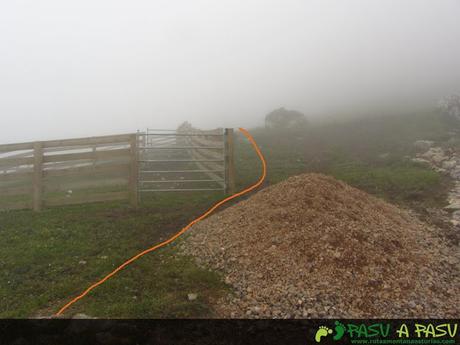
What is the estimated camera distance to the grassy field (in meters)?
4.64

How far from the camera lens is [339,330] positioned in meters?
3.93

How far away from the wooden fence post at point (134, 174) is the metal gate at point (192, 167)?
0.15 m

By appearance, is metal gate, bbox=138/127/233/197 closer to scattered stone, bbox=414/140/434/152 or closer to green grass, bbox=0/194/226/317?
green grass, bbox=0/194/226/317

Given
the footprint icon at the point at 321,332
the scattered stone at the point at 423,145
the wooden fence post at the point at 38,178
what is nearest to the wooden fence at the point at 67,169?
the wooden fence post at the point at 38,178

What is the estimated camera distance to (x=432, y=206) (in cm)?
811

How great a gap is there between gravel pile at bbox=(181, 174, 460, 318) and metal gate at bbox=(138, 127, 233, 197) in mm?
2558

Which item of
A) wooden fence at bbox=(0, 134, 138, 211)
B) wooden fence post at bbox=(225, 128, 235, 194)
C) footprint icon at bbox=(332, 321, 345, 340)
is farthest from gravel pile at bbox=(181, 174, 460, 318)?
wooden fence at bbox=(0, 134, 138, 211)

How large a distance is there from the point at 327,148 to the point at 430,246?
11.4m

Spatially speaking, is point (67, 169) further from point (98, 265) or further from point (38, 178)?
point (98, 265)

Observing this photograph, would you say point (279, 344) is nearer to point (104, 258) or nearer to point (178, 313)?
point (178, 313)

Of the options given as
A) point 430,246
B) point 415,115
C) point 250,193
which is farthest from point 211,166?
point 415,115

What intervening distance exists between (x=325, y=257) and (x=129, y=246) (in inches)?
137

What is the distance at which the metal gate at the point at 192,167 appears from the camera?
9297 mm
